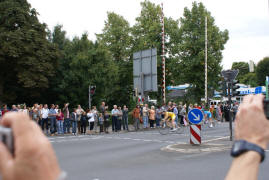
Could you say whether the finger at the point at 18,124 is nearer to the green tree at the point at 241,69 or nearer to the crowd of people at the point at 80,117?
the crowd of people at the point at 80,117

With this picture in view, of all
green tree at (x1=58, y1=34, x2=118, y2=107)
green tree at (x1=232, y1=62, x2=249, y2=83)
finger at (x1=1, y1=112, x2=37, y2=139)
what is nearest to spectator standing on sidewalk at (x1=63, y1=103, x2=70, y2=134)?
green tree at (x1=58, y1=34, x2=118, y2=107)

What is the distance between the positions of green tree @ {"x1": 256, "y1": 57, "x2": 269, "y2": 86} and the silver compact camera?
269 ft

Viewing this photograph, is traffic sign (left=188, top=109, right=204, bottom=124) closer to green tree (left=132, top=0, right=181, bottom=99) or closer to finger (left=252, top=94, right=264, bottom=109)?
finger (left=252, top=94, right=264, bottom=109)

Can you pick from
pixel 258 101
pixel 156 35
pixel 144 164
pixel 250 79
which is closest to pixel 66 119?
pixel 144 164

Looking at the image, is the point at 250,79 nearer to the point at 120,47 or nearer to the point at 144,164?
the point at 120,47

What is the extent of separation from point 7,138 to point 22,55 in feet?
104

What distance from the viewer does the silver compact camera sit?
2.54ft

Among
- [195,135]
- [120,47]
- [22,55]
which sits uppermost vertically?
[120,47]

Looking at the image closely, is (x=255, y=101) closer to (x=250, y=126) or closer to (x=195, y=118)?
(x=250, y=126)

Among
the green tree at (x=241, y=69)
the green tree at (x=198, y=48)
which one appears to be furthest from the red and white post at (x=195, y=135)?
the green tree at (x=241, y=69)

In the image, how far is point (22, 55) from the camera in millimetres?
30906

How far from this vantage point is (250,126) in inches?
41.6

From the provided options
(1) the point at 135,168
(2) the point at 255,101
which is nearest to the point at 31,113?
(1) the point at 135,168

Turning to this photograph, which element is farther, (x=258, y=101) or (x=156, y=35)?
(x=156, y=35)
